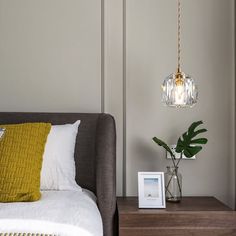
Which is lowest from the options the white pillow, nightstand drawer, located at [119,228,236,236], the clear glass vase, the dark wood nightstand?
nightstand drawer, located at [119,228,236,236]

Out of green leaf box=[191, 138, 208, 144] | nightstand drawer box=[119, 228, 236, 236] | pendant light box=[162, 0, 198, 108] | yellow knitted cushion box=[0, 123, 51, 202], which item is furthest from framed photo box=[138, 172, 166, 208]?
yellow knitted cushion box=[0, 123, 51, 202]

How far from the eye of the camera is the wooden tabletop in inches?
92.3

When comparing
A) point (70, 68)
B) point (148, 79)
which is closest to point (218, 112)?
point (148, 79)

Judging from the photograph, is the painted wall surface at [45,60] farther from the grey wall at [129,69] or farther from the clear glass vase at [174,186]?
the clear glass vase at [174,186]

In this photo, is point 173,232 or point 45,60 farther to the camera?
point 45,60

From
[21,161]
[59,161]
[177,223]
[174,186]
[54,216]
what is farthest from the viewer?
[174,186]

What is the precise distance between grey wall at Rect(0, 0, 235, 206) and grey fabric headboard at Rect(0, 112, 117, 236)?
0.54 ft

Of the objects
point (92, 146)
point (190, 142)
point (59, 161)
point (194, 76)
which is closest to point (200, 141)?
point (190, 142)

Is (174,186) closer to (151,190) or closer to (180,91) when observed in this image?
(151,190)

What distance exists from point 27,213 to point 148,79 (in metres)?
1.36

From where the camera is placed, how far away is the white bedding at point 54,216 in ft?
5.30

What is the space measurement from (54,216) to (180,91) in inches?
43.6

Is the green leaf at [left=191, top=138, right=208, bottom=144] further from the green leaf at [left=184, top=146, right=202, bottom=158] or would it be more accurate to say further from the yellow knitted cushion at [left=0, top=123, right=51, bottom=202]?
the yellow knitted cushion at [left=0, top=123, right=51, bottom=202]

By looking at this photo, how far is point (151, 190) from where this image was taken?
2.47m
